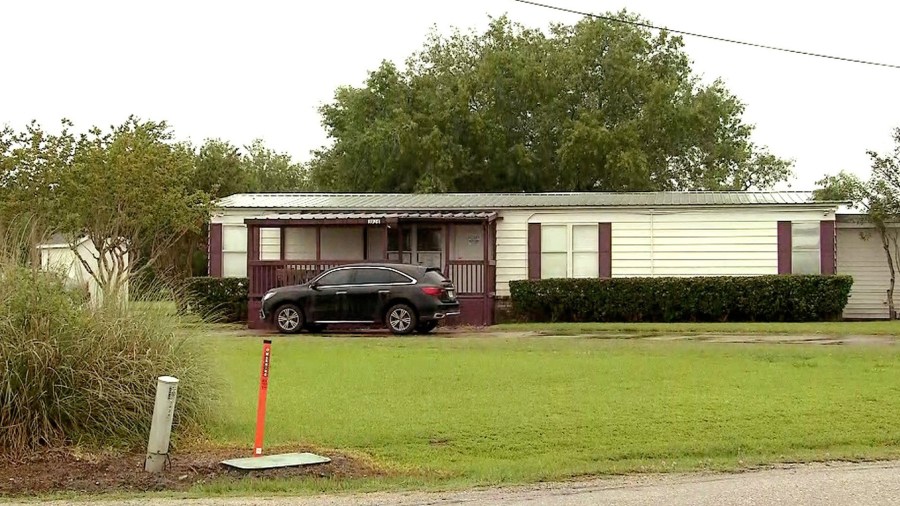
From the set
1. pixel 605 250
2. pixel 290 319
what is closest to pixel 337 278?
pixel 290 319

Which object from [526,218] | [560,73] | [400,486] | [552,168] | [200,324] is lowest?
[400,486]

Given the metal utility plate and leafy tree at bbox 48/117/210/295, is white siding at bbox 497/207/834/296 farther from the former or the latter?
the metal utility plate

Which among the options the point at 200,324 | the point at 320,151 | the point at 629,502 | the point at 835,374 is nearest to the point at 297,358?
the point at 200,324

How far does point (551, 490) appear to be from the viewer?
7.94m

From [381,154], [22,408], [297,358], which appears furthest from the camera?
[381,154]

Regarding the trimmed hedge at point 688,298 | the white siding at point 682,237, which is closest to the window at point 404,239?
the white siding at point 682,237

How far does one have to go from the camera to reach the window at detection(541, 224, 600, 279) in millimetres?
27406

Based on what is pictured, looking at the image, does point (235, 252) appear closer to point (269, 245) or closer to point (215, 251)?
point (215, 251)

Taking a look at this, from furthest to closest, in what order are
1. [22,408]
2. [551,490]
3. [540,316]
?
[540,316]
[22,408]
[551,490]

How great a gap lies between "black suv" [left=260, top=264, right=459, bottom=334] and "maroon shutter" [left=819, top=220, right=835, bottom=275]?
9.16 meters

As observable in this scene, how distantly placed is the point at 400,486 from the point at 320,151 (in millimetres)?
40820

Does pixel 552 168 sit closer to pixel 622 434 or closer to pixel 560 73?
pixel 560 73

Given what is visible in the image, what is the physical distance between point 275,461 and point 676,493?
317 centimetres

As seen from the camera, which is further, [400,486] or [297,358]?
[297,358]
